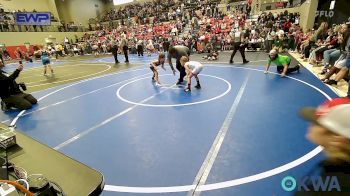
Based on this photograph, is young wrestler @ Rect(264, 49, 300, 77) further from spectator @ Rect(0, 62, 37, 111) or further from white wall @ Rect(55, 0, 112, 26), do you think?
white wall @ Rect(55, 0, 112, 26)

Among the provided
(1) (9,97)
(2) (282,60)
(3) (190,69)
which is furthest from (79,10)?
(2) (282,60)

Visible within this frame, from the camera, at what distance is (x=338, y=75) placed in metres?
6.64

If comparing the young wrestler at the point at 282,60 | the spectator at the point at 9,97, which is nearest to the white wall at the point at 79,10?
the spectator at the point at 9,97

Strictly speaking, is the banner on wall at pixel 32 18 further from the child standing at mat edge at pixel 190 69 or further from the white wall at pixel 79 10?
the child standing at mat edge at pixel 190 69

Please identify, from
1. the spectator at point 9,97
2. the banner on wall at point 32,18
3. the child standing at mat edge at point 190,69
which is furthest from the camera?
the banner on wall at point 32,18

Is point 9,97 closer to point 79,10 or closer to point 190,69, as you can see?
point 190,69

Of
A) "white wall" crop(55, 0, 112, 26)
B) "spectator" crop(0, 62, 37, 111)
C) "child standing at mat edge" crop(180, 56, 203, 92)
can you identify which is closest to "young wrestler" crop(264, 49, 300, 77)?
"child standing at mat edge" crop(180, 56, 203, 92)

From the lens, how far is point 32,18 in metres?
26.3

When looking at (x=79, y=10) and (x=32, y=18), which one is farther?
(x=79, y=10)

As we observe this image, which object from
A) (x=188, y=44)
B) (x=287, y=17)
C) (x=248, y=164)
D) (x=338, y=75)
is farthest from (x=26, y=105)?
(x=287, y=17)

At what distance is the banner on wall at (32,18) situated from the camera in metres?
25.5

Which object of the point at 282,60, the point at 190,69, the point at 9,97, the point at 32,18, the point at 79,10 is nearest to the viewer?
the point at 9,97

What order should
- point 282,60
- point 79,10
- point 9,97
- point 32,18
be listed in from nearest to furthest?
point 9,97, point 282,60, point 32,18, point 79,10

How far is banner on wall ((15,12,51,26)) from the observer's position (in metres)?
25.5
